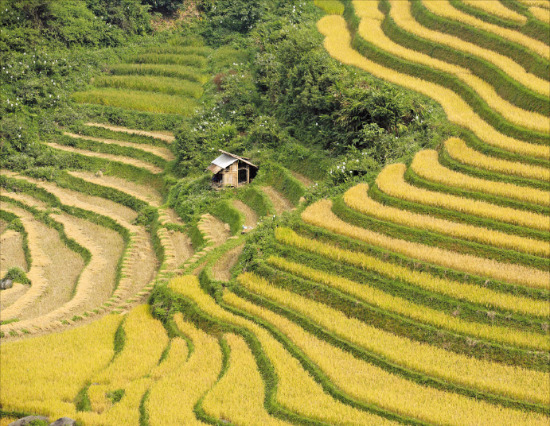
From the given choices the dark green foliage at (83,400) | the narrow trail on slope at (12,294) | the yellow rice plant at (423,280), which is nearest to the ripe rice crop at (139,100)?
the narrow trail on slope at (12,294)

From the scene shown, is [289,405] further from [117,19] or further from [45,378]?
[117,19]

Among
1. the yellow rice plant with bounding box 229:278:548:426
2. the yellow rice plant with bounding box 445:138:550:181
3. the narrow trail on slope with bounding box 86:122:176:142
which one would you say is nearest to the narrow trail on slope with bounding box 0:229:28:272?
the narrow trail on slope with bounding box 86:122:176:142

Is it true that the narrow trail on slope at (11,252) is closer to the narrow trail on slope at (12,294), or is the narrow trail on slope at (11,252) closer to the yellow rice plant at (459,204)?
the narrow trail on slope at (12,294)

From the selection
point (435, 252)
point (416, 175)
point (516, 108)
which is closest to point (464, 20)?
point (516, 108)

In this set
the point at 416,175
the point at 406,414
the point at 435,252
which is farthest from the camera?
the point at 416,175

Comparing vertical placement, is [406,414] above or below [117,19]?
below

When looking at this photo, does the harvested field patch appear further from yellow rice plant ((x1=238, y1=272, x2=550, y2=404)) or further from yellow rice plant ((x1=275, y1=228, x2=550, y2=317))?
yellow rice plant ((x1=238, y1=272, x2=550, y2=404))
